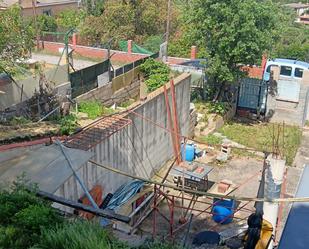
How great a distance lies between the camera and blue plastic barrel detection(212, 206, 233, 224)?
41.4 feet

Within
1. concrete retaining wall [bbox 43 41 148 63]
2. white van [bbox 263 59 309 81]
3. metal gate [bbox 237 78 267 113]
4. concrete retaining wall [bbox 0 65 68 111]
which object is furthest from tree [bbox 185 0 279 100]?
concrete retaining wall [bbox 43 41 148 63]

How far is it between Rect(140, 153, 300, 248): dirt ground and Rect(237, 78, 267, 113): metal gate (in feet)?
17.8

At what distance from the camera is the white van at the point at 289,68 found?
859 inches

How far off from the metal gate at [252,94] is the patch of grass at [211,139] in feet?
13.3

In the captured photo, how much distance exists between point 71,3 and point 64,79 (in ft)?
112

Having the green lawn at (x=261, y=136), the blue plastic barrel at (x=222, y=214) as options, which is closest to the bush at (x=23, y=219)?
the blue plastic barrel at (x=222, y=214)

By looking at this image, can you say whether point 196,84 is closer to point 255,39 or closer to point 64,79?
point 255,39

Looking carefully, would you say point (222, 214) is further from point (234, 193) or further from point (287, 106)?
point (287, 106)

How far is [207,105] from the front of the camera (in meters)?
21.4

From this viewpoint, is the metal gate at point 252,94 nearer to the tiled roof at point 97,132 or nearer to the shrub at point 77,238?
the tiled roof at point 97,132

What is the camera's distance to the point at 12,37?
41.4 feet

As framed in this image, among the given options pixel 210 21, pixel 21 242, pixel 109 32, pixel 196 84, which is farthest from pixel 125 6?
pixel 21 242

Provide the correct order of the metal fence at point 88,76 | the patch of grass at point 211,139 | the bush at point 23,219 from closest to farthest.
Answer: the bush at point 23,219 < the metal fence at point 88,76 < the patch of grass at point 211,139

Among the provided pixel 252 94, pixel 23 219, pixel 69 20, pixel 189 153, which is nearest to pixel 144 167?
pixel 189 153
